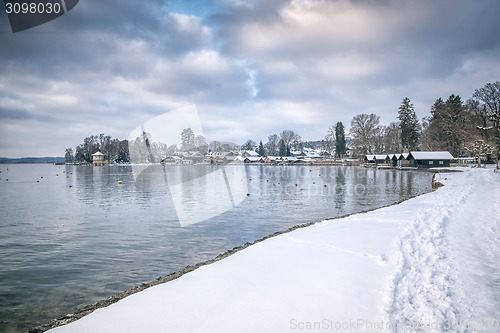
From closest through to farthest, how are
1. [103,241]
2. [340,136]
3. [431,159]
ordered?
[103,241], [431,159], [340,136]

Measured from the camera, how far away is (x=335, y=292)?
579 centimetres

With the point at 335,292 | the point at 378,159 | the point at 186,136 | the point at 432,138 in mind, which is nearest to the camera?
the point at 335,292

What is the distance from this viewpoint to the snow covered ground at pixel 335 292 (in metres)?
4.76

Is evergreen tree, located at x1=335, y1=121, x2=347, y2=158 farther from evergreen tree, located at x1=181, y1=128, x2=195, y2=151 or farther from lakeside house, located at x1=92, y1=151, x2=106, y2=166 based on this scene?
evergreen tree, located at x1=181, y1=128, x2=195, y2=151

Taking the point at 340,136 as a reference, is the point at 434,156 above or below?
below

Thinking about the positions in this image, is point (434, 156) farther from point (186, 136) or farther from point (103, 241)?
point (103, 241)

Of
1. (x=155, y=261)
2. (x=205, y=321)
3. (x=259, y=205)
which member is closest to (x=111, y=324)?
(x=205, y=321)

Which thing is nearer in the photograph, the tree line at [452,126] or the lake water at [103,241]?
the lake water at [103,241]

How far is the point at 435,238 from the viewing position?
9.53 metres

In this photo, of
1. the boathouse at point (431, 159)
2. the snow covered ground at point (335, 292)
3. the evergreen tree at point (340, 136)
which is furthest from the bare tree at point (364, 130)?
the snow covered ground at point (335, 292)

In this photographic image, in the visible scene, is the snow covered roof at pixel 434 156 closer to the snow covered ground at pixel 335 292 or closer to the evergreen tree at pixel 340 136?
the evergreen tree at pixel 340 136

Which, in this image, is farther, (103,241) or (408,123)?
(408,123)

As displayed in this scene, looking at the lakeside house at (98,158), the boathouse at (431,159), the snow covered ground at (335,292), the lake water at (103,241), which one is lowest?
the lake water at (103,241)

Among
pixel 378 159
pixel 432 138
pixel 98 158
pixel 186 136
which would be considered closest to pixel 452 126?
pixel 432 138
